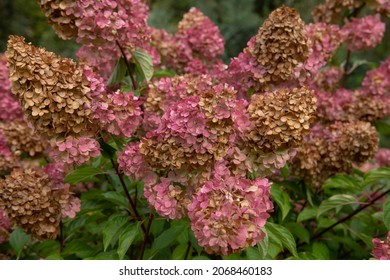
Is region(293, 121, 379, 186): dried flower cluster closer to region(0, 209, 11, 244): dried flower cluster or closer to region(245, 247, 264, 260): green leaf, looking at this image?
region(245, 247, 264, 260): green leaf

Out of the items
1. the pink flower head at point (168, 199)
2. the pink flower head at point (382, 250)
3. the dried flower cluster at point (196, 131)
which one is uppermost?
the dried flower cluster at point (196, 131)

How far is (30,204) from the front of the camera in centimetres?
202

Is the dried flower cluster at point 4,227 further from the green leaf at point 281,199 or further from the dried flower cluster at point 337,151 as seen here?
the dried flower cluster at point 337,151

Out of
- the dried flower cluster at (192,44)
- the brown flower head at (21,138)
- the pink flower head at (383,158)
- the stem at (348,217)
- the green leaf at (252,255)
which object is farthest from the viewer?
the pink flower head at (383,158)

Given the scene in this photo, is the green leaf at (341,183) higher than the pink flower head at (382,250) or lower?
higher

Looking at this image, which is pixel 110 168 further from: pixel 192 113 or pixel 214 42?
pixel 214 42

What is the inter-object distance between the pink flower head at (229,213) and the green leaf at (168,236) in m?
0.37

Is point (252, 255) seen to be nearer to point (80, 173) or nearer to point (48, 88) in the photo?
point (80, 173)

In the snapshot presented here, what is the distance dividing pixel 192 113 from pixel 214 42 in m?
1.26

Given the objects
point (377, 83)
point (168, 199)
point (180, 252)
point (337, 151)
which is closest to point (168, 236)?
point (180, 252)

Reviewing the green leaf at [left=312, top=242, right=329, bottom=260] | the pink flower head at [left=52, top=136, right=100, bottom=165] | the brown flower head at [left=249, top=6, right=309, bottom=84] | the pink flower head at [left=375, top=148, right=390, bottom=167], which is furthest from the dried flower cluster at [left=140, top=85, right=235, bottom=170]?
the pink flower head at [left=375, top=148, right=390, bottom=167]

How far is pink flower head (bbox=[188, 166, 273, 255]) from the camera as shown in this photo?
63.0 inches

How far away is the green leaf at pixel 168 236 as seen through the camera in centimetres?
203

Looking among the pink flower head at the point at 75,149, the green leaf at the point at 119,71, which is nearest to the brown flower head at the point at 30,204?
the pink flower head at the point at 75,149
